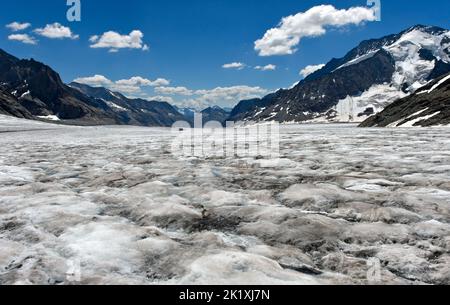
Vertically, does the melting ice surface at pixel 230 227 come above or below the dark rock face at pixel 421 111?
below

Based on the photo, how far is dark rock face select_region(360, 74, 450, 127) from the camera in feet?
157

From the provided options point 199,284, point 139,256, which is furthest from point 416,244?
point 139,256

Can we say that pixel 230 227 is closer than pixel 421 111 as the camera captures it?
Yes

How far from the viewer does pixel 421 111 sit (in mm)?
59156

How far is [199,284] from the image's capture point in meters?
3.42

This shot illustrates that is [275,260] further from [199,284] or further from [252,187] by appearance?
[252,187]

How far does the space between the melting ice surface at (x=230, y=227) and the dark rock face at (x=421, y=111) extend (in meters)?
40.3

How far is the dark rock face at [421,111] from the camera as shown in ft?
157

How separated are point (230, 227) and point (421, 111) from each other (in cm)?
6252

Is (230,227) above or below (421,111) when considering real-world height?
below

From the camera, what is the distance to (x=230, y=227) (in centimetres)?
498

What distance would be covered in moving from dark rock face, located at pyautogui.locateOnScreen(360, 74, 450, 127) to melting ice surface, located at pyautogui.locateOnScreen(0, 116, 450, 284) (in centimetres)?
4029

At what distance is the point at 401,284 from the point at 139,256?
2.55 metres

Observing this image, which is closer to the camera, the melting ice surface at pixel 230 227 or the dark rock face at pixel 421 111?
the melting ice surface at pixel 230 227
